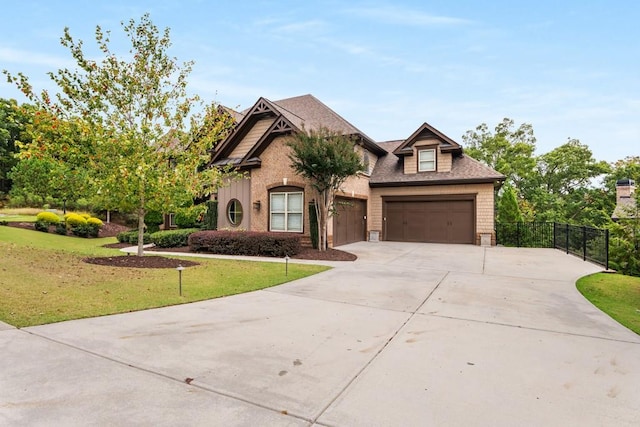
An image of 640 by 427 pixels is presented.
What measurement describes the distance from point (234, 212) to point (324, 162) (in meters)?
7.08

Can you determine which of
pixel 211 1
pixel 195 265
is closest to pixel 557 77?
pixel 211 1

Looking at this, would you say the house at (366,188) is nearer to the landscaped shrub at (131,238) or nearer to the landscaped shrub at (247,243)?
the landscaped shrub at (247,243)

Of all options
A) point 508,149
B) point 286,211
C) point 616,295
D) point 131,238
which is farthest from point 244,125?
point 508,149

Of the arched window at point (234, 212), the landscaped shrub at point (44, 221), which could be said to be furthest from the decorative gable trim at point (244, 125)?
the landscaped shrub at point (44, 221)

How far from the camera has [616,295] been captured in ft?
25.1

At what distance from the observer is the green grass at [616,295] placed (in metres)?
5.86

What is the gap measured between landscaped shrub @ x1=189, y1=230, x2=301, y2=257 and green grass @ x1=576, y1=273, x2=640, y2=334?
8.96m

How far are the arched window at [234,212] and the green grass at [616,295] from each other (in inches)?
560

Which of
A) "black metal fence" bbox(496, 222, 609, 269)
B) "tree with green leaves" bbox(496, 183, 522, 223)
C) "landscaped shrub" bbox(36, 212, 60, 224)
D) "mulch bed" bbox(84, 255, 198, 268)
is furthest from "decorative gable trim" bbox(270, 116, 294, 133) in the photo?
"landscaped shrub" bbox(36, 212, 60, 224)

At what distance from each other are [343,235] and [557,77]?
46.2 ft

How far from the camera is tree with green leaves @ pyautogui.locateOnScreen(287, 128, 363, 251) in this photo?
42.8ft

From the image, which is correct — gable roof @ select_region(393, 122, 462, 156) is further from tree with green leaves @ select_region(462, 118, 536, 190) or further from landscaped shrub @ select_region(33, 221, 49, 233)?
landscaped shrub @ select_region(33, 221, 49, 233)

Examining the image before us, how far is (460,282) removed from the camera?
27.5 ft

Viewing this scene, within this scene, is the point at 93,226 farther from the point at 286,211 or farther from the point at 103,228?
the point at 286,211
